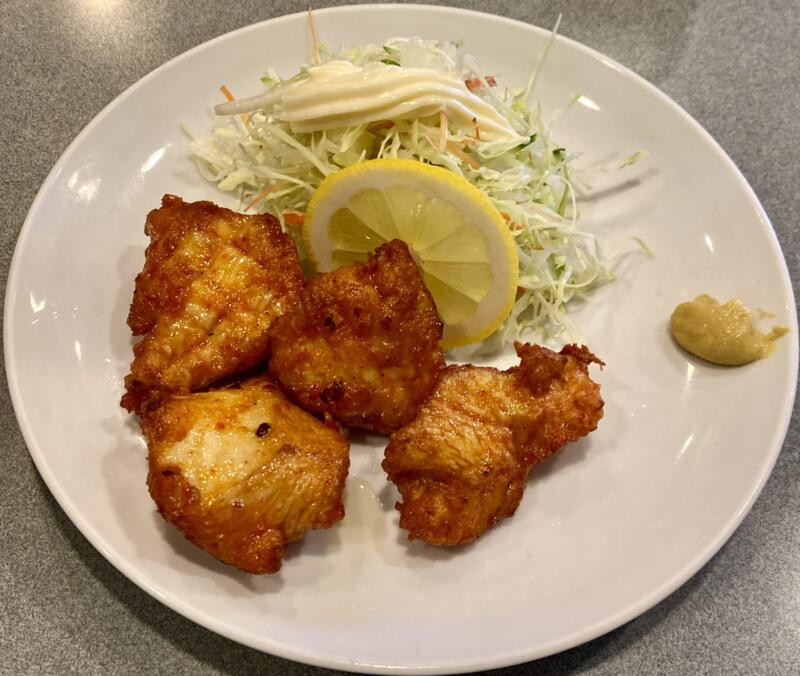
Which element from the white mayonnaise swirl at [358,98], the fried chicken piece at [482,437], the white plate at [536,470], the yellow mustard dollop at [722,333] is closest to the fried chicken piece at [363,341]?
the fried chicken piece at [482,437]

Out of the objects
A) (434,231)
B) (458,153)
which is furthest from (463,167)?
(434,231)

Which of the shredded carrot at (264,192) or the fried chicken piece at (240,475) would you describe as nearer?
the fried chicken piece at (240,475)

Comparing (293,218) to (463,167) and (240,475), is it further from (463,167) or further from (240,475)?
(240,475)

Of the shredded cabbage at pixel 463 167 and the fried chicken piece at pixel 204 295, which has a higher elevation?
the shredded cabbage at pixel 463 167

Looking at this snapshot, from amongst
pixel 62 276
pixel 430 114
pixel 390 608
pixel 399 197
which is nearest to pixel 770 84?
pixel 430 114

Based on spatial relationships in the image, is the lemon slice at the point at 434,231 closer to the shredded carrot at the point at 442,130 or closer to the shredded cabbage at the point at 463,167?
the shredded cabbage at the point at 463,167

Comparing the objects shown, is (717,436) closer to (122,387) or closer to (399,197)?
Result: (399,197)
